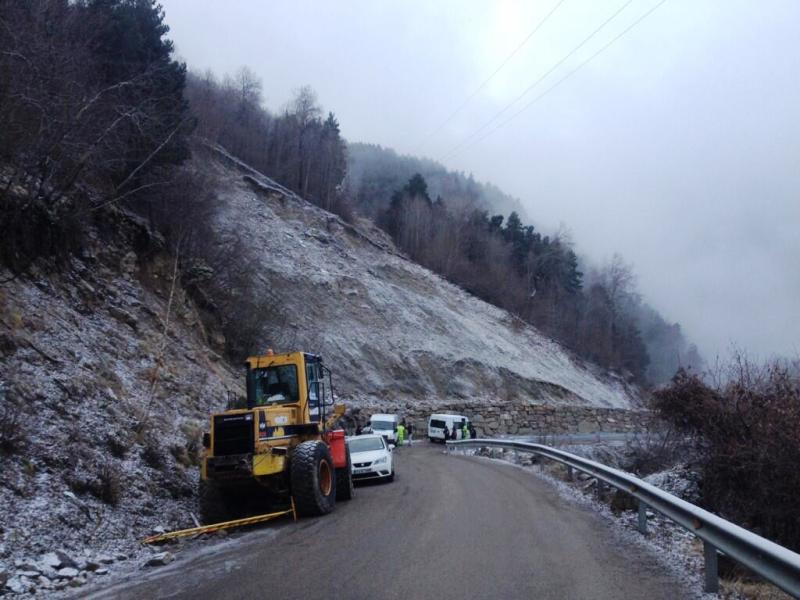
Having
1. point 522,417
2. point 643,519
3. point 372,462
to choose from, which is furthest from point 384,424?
point 643,519

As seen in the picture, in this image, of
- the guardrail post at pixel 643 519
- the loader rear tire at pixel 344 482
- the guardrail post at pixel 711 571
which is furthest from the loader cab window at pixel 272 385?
the guardrail post at pixel 711 571

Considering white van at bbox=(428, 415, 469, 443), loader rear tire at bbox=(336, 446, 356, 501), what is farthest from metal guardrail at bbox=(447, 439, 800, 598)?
white van at bbox=(428, 415, 469, 443)

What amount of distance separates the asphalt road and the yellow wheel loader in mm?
839

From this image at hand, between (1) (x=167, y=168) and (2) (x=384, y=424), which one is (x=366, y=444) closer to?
(1) (x=167, y=168)

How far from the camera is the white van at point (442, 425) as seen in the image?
38531 mm

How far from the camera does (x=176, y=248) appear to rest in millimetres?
26297

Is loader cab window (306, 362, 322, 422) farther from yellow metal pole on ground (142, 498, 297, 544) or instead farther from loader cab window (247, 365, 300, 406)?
yellow metal pole on ground (142, 498, 297, 544)

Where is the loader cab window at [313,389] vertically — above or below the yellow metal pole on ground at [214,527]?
above

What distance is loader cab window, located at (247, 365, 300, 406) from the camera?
14.1 metres

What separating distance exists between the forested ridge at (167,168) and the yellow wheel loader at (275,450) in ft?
19.4

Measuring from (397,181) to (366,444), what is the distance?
300 ft

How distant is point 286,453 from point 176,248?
1569cm

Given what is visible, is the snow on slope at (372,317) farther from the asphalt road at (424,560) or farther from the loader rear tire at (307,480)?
the asphalt road at (424,560)

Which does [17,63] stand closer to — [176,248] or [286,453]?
[286,453]
